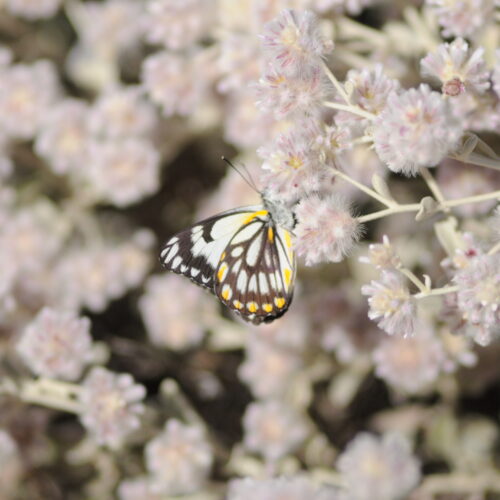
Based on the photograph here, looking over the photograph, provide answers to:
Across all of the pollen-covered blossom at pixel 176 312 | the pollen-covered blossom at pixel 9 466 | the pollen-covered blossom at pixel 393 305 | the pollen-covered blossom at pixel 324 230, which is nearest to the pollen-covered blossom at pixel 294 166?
the pollen-covered blossom at pixel 324 230

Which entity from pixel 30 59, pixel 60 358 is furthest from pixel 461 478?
pixel 30 59

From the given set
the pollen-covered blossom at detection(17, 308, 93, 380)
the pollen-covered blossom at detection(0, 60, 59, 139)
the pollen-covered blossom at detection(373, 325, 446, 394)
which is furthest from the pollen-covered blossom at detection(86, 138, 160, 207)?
the pollen-covered blossom at detection(373, 325, 446, 394)

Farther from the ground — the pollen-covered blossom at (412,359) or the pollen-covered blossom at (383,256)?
the pollen-covered blossom at (383,256)

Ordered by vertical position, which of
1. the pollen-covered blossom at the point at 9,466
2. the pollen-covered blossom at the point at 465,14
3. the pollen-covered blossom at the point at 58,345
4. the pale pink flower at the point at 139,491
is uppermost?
the pollen-covered blossom at the point at 465,14

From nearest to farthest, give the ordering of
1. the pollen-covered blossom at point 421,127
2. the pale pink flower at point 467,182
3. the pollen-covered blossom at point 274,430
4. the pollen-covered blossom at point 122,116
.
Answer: the pollen-covered blossom at point 421,127, the pale pink flower at point 467,182, the pollen-covered blossom at point 274,430, the pollen-covered blossom at point 122,116

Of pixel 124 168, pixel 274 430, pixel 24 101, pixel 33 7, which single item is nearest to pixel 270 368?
pixel 274 430

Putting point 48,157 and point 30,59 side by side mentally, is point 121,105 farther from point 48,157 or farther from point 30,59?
point 30,59

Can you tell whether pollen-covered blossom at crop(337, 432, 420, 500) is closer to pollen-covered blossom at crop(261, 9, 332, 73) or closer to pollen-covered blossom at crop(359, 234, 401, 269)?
pollen-covered blossom at crop(359, 234, 401, 269)

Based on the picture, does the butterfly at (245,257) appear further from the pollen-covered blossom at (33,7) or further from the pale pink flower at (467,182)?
the pollen-covered blossom at (33,7)
